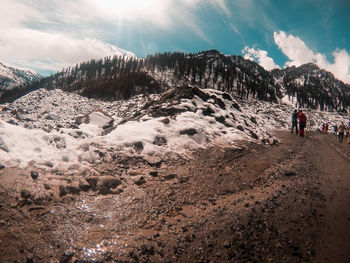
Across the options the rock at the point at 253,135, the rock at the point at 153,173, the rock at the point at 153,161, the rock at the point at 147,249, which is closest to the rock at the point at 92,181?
the rock at the point at 153,173

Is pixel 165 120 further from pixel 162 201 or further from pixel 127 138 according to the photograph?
pixel 162 201

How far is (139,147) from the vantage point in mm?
6527

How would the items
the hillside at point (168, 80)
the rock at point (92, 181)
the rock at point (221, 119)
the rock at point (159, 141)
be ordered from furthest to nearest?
the hillside at point (168, 80)
the rock at point (221, 119)
the rock at point (159, 141)
the rock at point (92, 181)

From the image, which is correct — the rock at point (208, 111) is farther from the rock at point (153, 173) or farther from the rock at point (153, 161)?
the rock at point (153, 173)

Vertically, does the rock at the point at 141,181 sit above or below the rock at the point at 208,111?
below

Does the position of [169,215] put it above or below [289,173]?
below

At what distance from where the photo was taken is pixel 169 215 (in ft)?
12.6

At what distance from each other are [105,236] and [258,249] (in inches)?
99.8

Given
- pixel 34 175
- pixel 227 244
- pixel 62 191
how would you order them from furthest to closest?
pixel 34 175
pixel 62 191
pixel 227 244

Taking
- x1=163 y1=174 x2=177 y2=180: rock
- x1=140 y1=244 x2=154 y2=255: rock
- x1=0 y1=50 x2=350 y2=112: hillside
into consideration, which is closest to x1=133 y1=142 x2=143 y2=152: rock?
x1=163 y1=174 x2=177 y2=180: rock

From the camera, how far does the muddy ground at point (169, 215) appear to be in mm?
2863

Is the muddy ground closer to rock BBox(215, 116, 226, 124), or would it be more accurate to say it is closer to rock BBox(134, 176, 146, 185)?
rock BBox(134, 176, 146, 185)

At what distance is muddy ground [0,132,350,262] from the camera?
9.39 feet

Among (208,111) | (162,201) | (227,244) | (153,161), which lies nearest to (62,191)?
(162,201)
